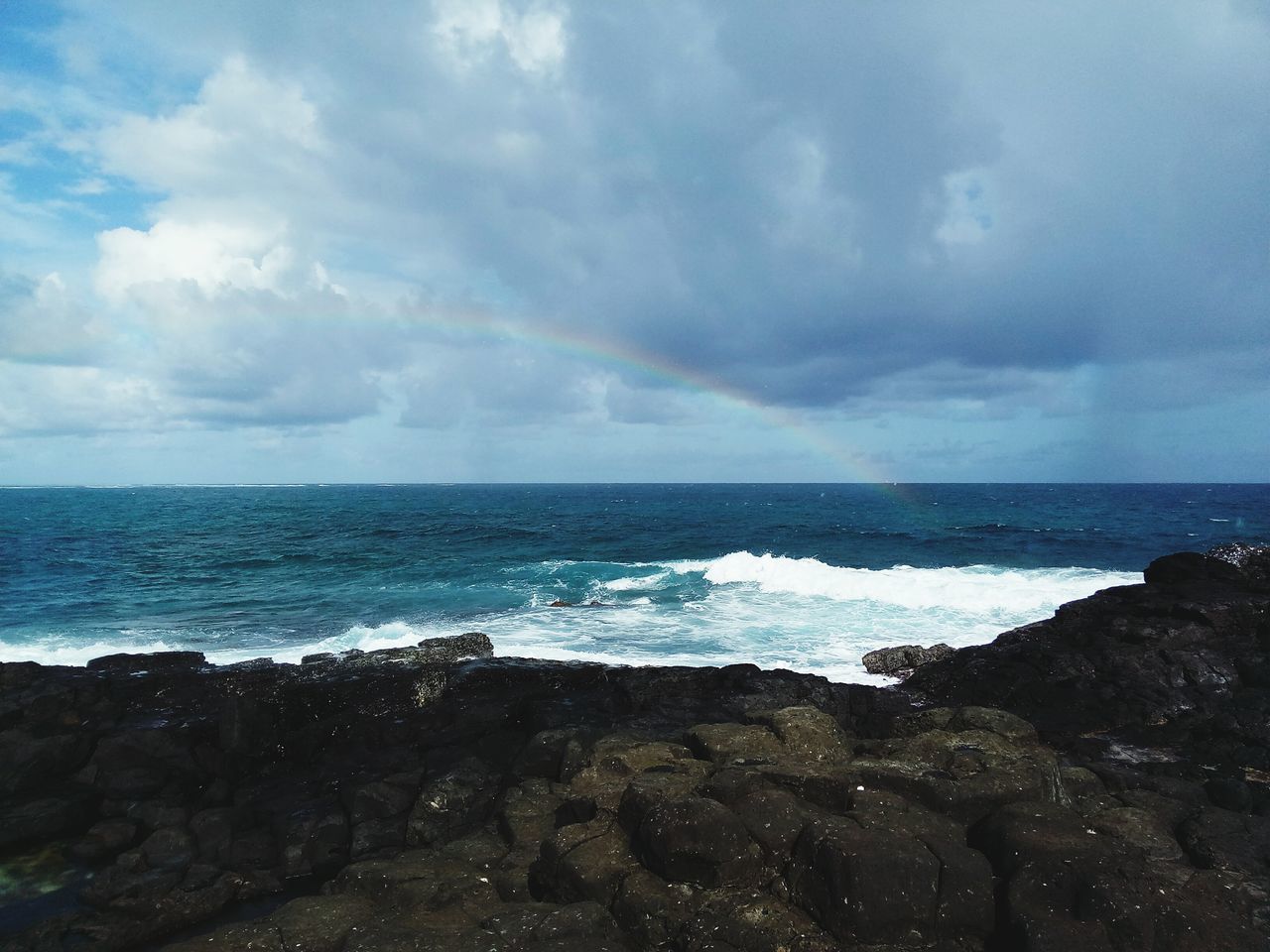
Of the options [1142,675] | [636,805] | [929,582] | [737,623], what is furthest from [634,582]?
[636,805]

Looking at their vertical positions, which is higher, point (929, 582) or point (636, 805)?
point (636, 805)

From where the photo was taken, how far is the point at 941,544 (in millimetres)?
56875

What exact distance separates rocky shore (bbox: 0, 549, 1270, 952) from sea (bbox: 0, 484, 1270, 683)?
19.7ft

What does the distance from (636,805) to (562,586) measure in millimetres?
29092

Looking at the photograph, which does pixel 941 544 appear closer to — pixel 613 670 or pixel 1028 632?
pixel 1028 632

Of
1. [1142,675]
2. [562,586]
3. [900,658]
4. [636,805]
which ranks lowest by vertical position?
[562,586]

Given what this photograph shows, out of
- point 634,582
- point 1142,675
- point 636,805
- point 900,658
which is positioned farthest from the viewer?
point 634,582

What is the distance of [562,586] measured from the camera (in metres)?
36.8

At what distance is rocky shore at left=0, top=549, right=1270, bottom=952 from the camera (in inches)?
269

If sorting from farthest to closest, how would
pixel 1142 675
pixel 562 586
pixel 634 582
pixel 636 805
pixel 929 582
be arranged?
1. pixel 634 582
2. pixel 562 586
3. pixel 929 582
4. pixel 1142 675
5. pixel 636 805

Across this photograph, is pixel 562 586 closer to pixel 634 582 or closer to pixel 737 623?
pixel 634 582

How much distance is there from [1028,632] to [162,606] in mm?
34535

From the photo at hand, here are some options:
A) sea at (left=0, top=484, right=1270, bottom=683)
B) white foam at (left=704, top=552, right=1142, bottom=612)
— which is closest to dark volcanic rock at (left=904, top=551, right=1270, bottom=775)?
sea at (left=0, top=484, right=1270, bottom=683)

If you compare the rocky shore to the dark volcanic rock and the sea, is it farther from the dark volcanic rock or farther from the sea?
the sea
